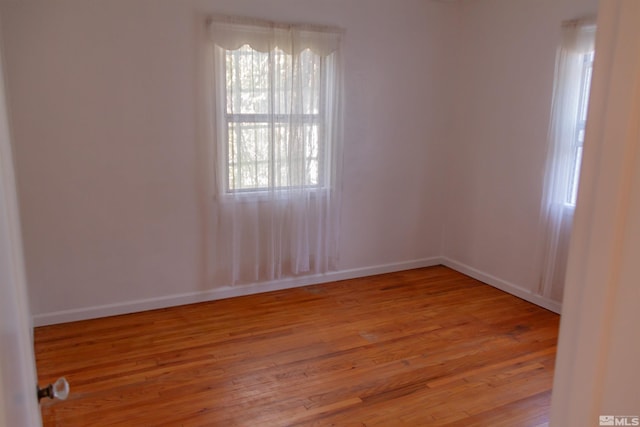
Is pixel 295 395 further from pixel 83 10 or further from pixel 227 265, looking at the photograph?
pixel 83 10

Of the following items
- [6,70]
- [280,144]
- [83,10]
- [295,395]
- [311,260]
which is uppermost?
[83,10]

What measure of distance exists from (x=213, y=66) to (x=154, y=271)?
1663mm

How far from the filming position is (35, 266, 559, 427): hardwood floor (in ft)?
8.03

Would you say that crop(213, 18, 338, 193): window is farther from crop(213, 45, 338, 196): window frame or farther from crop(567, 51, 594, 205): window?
crop(567, 51, 594, 205): window

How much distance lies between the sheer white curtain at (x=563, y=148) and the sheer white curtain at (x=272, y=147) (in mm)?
1726

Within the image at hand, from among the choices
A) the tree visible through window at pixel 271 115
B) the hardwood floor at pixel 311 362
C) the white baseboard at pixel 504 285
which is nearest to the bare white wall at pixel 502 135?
the white baseboard at pixel 504 285

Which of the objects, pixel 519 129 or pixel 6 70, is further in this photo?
pixel 519 129

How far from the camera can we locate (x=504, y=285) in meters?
4.26

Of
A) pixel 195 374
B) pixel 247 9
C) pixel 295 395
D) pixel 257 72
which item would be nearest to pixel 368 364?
pixel 295 395

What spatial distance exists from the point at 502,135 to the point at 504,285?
4.46 ft

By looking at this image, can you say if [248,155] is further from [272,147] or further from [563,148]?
[563,148]

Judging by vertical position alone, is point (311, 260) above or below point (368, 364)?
above

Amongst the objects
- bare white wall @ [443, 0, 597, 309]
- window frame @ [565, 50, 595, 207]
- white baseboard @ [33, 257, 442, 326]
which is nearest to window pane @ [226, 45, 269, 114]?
white baseboard @ [33, 257, 442, 326]

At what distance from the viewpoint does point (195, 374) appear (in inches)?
110
